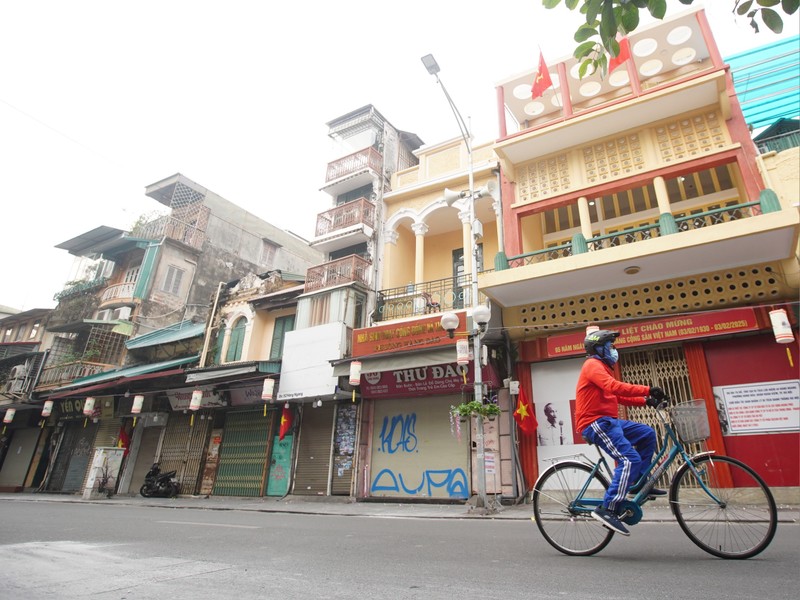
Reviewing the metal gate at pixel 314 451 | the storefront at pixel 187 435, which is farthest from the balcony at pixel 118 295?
the metal gate at pixel 314 451

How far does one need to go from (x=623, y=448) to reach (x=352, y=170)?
15881 millimetres

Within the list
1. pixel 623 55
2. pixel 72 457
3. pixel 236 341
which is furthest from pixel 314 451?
pixel 72 457

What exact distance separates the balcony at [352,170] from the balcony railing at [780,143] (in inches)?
452

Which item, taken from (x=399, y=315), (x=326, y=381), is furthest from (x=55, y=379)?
(x=399, y=315)

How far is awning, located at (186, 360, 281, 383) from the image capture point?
14617mm

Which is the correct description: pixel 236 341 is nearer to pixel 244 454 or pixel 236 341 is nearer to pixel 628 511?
pixel 244 454

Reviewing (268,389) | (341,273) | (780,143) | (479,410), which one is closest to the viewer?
(479,410)

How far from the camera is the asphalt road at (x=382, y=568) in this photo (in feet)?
8.46

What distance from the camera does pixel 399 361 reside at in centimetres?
1242

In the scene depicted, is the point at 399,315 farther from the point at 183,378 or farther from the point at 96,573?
the point at 96,573

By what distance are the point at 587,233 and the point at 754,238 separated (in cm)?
352

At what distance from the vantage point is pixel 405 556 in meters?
3.85

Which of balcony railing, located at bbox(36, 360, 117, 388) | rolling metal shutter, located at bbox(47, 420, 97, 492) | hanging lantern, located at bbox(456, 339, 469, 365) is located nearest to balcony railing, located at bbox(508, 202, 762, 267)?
hanging lantern, located at bbox(456, 339, 469, 365)

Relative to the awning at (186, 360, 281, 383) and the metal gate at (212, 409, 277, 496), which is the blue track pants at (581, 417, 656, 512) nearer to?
the awning at (186, 360, 281, 383)
